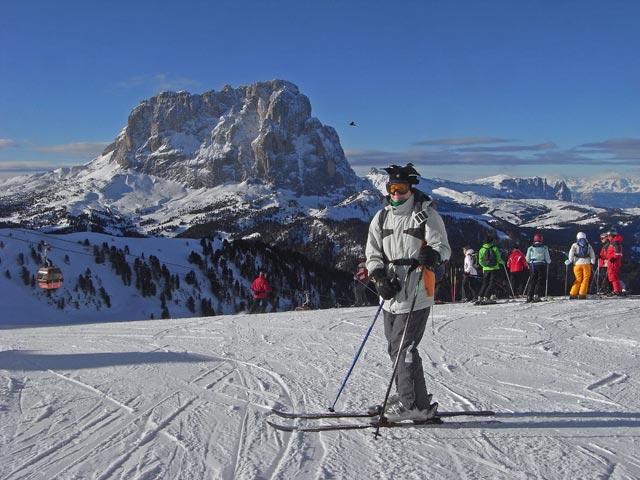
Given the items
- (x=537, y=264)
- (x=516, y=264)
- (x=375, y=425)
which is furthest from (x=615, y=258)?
(x=375, y=425)

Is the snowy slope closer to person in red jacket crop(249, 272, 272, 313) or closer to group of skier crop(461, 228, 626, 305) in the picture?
group of skier crop(461, 228, 626, 305)

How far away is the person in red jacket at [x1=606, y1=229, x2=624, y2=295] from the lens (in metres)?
16.7

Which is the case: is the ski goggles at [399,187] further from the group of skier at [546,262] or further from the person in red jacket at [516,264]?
the person in red jacket at [516,264]

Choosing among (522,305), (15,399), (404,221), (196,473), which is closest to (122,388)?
(15,399)

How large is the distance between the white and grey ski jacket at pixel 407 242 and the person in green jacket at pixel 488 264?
11474 mm

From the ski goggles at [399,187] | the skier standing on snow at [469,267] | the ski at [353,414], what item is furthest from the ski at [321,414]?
the skier standing on snow at [469,267]

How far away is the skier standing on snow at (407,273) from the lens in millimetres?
5121

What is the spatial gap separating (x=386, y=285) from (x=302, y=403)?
6.01ft

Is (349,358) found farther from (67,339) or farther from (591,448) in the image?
(67,339)

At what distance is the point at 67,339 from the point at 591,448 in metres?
9.91

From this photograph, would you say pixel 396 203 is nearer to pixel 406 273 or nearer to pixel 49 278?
pixel 406 273

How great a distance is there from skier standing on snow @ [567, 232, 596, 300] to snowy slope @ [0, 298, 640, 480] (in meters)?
5.28

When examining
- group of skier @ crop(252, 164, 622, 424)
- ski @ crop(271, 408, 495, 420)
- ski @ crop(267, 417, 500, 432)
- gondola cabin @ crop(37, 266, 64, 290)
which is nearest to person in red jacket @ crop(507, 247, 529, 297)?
ski @ crop(271, 408, 495, 420)

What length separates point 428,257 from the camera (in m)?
4.98
